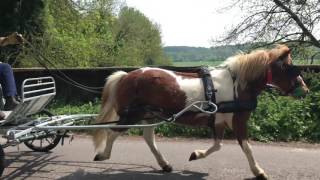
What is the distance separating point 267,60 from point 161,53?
223ft

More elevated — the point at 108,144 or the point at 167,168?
the point at 108,144

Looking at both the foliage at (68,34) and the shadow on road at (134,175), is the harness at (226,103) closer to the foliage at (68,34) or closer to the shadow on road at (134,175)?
the shadow on road at (134,175)

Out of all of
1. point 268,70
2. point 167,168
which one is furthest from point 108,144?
point 268,70

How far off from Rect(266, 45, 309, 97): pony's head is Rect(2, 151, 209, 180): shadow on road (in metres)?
1.51

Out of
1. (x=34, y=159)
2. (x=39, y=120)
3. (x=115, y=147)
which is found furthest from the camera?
(x=115, y=147)

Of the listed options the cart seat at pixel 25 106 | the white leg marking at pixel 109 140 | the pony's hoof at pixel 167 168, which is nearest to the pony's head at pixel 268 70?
the pony's hoof at pixel 167 168

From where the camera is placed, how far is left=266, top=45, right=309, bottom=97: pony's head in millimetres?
6473

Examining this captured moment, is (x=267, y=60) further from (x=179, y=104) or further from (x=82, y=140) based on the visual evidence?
(x=82, y=140)

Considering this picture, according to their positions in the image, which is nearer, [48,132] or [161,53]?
[48,132]

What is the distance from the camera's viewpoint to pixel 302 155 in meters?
7.99

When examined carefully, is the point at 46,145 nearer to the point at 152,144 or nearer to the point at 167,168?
the point at 152,144

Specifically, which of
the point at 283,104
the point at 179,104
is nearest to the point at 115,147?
the point at 179,104

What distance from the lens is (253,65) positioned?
21.2 feet

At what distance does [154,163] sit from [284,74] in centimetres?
225
